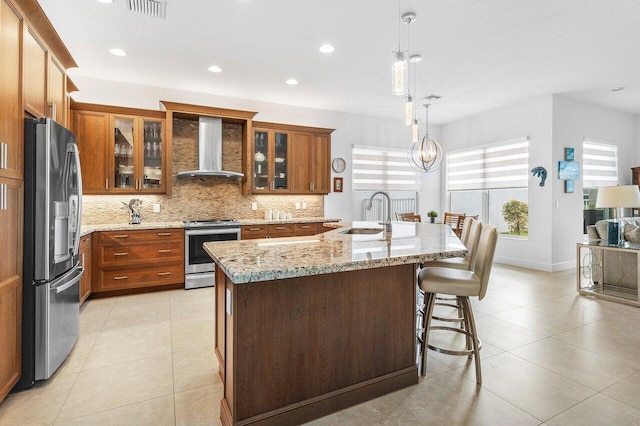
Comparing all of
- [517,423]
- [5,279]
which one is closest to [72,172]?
[5,279]

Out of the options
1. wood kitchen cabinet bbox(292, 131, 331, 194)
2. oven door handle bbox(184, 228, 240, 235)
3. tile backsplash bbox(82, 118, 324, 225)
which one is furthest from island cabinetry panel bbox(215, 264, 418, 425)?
wood kitchen cabinet bbox(292, 131, 331, 194)

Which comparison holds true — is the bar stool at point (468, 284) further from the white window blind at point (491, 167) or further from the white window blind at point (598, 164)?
the white window blind at point (598, 164)

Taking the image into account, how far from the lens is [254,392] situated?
1.67 m

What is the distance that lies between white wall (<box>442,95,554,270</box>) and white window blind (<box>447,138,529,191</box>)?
143 millimetres

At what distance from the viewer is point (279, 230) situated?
5.15 meters

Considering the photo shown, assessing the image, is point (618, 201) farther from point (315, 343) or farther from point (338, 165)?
point (315, 343)

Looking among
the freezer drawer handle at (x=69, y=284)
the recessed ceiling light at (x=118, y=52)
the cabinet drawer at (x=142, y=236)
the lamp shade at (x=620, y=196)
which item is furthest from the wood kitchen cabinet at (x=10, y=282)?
the lamp shade at (x=620, y=196)

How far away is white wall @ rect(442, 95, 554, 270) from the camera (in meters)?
5.54

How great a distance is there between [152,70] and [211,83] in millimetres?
796

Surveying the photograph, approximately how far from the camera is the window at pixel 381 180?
6.67 metres

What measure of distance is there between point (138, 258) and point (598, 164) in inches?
322

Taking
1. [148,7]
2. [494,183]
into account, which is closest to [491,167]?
[494,183]

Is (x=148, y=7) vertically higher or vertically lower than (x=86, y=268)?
higher

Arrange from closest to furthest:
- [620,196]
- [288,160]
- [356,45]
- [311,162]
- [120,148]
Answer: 1. [356,45]
2. [620,196]
3. [120,148]
4. [288,160]
5. [311,162]
